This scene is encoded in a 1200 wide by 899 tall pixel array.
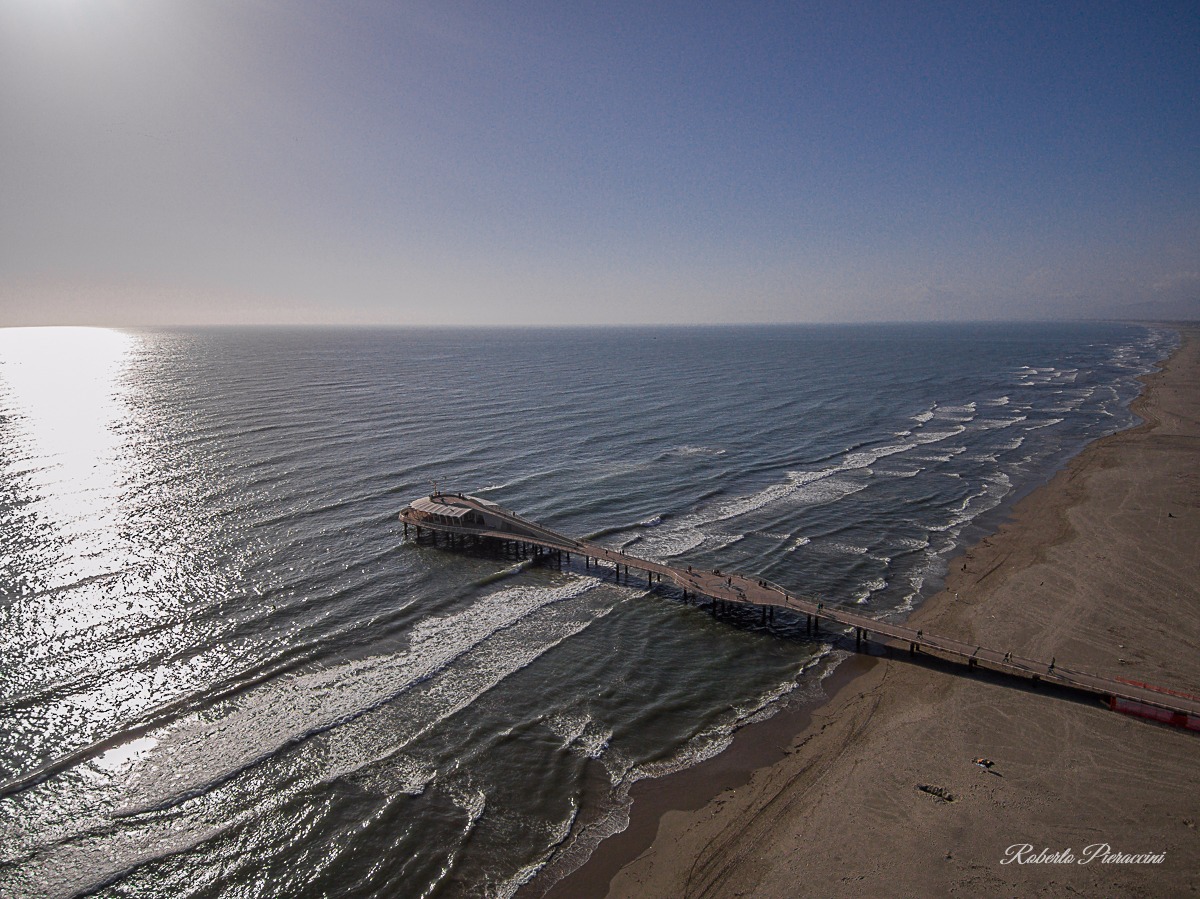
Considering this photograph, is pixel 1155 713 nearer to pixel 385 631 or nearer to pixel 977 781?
pixel 977 781

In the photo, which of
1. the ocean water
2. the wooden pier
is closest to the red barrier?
the wooden pier

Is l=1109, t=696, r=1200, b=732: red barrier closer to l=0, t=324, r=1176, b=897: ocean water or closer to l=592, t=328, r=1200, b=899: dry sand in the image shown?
l=592, t=328, r=1200, b=899: dry sand

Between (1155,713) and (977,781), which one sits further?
(1155,713)

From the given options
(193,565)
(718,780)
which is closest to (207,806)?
(718,780)

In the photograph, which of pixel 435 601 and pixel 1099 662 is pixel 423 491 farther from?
pixel 1099 662

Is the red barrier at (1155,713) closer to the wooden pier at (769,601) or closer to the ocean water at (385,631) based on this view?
the wooden pier at (769,601)

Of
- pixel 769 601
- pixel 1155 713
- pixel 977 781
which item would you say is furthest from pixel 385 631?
pixel 1155 713

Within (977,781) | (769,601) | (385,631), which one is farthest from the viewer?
(769,601)

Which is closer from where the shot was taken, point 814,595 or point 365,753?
point 365,753
